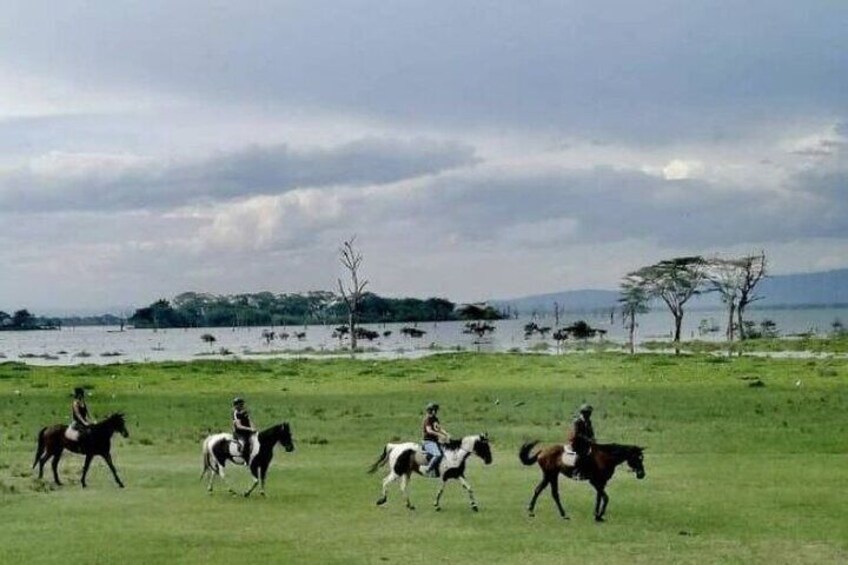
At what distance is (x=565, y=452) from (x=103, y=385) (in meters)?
44.5

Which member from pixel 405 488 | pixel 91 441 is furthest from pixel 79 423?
pixel 405 488

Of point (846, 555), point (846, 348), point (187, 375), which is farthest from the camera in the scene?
point (846, 348)

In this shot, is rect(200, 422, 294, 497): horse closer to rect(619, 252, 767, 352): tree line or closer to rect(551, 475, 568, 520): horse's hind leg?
rect(551, 475, 568, 520): horse's hind leg

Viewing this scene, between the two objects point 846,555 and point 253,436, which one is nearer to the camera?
point 846,555

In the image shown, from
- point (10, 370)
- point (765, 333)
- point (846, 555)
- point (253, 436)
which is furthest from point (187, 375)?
point (765, 333)

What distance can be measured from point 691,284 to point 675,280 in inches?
86.8

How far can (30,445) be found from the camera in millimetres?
35188

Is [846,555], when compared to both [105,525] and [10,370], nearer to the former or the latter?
[105,525]

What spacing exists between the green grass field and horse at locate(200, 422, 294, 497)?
76 cm

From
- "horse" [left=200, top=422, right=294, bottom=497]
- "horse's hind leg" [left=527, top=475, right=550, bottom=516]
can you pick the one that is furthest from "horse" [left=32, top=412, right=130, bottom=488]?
"horse's hind leg" [left=527, top=475, right=550, bottom=516]

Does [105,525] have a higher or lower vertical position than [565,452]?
lower

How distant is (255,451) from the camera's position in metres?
24.4

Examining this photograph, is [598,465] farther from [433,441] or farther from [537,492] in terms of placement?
[433,441]

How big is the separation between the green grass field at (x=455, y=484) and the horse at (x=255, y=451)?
2.50 ft
